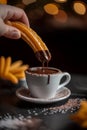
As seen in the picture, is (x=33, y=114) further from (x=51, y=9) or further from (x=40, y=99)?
(x=51, y=9)

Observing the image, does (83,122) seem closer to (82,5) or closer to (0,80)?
(0,80)

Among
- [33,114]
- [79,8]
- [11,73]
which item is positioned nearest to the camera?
[33,114]

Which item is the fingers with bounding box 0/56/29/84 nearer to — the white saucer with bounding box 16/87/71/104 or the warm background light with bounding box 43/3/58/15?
the white saucer with bounding box 16/87/71/104

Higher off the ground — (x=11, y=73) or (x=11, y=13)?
(x=11, y=13)

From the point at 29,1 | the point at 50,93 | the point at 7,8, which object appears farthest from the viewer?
the point at 29,1

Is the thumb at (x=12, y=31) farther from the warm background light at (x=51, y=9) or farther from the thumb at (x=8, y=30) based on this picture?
the warm background light at (x=51, y=9)

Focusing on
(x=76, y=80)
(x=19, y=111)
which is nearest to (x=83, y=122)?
(x=19, y=111)

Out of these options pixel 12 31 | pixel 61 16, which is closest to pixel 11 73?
pixel 12 31
